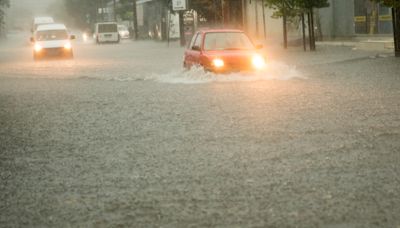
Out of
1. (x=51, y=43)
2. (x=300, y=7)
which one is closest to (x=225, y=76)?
(x=300, y=7)

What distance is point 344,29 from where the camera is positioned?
121ft

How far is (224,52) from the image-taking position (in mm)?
17688

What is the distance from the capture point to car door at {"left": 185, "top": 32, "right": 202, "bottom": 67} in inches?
708

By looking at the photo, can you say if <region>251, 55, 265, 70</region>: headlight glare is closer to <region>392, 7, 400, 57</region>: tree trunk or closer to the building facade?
<region>392, 7, 400, 57</region>: tree trunk

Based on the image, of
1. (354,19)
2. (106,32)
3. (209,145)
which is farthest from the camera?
(106,32)

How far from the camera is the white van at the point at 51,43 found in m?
32.9

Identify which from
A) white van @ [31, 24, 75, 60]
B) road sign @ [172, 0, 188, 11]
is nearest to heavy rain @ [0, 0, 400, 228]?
white van @ [31, 24, 75, 60]

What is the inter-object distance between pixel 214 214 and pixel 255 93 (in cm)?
955

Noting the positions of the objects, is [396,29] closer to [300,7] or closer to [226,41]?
[300,7]

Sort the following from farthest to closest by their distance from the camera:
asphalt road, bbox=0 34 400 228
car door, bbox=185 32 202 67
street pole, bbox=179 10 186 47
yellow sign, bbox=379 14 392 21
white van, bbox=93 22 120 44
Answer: white van, bbox=93 22 120 44
street pole, bbox=179 10 186 47
yellow sign, bbox=379 14 392 21
car door, bbox=185 32 202 67
asphalt road, bbox=0 34 400 228

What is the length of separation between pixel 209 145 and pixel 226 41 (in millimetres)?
10212

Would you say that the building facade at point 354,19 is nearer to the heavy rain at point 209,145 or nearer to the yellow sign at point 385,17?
the yellow sign at point 385,17

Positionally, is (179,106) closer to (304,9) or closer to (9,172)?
(9,172)

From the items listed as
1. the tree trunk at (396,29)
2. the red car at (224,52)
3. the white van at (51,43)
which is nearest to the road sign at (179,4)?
the white van at (51,43)
